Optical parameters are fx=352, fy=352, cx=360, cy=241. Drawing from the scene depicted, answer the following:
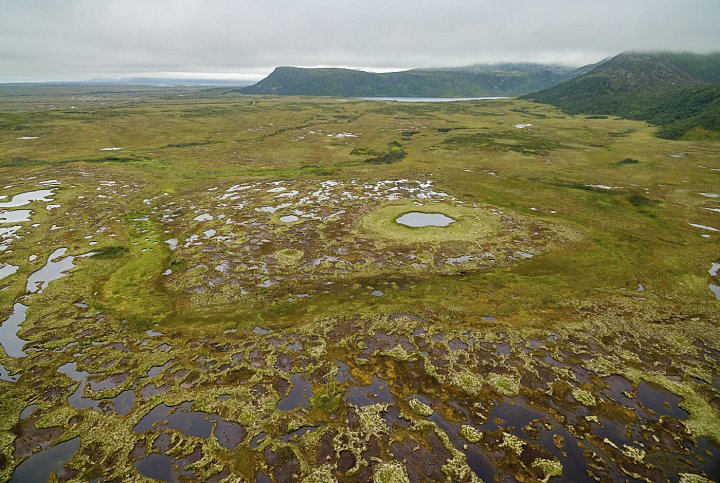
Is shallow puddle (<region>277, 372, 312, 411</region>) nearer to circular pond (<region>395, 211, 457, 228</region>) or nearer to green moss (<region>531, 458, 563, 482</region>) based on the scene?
green moss (<region>531, 458, 563, 482</region>)

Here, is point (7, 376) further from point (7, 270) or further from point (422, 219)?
point (422, 219)

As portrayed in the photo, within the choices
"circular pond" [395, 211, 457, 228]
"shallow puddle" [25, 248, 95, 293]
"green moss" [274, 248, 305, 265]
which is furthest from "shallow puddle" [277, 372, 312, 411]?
"circular pond" [395, 211, 457, 228]

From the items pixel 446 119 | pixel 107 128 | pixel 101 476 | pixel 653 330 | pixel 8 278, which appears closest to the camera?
pixel 101 476

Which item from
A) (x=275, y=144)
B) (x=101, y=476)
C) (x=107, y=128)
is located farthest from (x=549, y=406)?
(x=107, y=128)

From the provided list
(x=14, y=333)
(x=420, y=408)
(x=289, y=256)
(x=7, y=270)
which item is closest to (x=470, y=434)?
(x=420, y=408)

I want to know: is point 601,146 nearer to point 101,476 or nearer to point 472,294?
point 472,294

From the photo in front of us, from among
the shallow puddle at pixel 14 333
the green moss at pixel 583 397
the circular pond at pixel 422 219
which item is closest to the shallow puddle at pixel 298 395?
the green moss at pixel 583 397

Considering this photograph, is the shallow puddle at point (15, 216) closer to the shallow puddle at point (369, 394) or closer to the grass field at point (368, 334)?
the grass field at point (368, 334)
